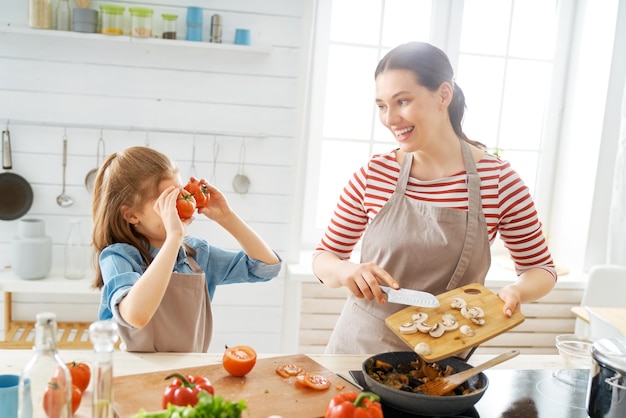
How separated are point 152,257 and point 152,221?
10 cm

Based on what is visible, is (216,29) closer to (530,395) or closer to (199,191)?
(199,191)

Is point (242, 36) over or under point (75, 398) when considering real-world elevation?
over

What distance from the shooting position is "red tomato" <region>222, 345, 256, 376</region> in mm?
1393

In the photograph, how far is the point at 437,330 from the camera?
1.39 meters

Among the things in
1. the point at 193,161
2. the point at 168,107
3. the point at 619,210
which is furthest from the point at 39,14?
the point at 619,210

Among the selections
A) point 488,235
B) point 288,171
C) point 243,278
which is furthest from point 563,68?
point 243,278

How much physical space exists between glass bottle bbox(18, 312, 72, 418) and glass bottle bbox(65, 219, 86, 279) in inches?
73.7

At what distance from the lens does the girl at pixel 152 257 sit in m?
1.45

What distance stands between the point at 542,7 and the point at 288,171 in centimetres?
171

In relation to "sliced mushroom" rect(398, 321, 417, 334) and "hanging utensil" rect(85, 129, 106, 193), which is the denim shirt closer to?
"sliced mushroom" rect(398, 321, 417, 334)

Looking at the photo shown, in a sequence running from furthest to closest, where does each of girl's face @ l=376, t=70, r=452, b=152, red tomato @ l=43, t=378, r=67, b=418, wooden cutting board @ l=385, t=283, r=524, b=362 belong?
girl's face @ l=376, t=70, r=452, b=152 → wooden cutting board @ l=385, t=283, r=524, b=362 → red tomato @ l=43, t=378, r=67, b=418

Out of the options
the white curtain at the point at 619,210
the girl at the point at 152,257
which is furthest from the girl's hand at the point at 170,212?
the white curtain at the point at 619,210

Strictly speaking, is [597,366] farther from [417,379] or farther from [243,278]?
[243,278]

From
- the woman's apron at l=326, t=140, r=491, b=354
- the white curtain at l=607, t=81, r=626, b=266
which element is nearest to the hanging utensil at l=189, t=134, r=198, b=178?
the woman's apron at l=326, t=140, r=491, b=354
